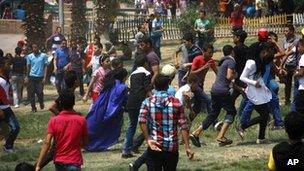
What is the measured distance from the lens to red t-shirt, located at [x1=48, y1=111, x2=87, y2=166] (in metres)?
8.82

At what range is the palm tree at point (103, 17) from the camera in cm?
3369

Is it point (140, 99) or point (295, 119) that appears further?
point (140, 99)

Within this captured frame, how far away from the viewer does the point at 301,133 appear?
700cm

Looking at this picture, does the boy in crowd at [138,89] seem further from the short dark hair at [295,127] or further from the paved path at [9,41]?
the paved path at [9,41]

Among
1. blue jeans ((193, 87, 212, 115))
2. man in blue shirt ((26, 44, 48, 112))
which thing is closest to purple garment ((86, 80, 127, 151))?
blue jeans ((193, 87, 212, 115))

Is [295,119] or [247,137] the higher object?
[295,119]

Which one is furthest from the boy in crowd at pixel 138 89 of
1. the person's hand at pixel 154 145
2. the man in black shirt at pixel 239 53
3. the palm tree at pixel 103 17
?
the palm tree at pixel 103 17

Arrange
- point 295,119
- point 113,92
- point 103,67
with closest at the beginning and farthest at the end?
point 295,119, point 113,92, point 103,67

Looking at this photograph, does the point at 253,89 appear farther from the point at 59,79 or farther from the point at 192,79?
the point at 59,79

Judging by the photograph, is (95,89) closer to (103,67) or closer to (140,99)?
(103,67)

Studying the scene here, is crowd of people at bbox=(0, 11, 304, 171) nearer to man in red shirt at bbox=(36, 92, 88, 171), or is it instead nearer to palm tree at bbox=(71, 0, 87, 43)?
man in red shirt at bbox=(36, 92, 88, 171)

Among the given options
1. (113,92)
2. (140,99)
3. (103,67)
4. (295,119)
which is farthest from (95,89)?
(295,119)

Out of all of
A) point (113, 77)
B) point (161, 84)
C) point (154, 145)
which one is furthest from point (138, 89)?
point (154, 145)

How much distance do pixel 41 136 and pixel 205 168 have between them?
16.5ft
